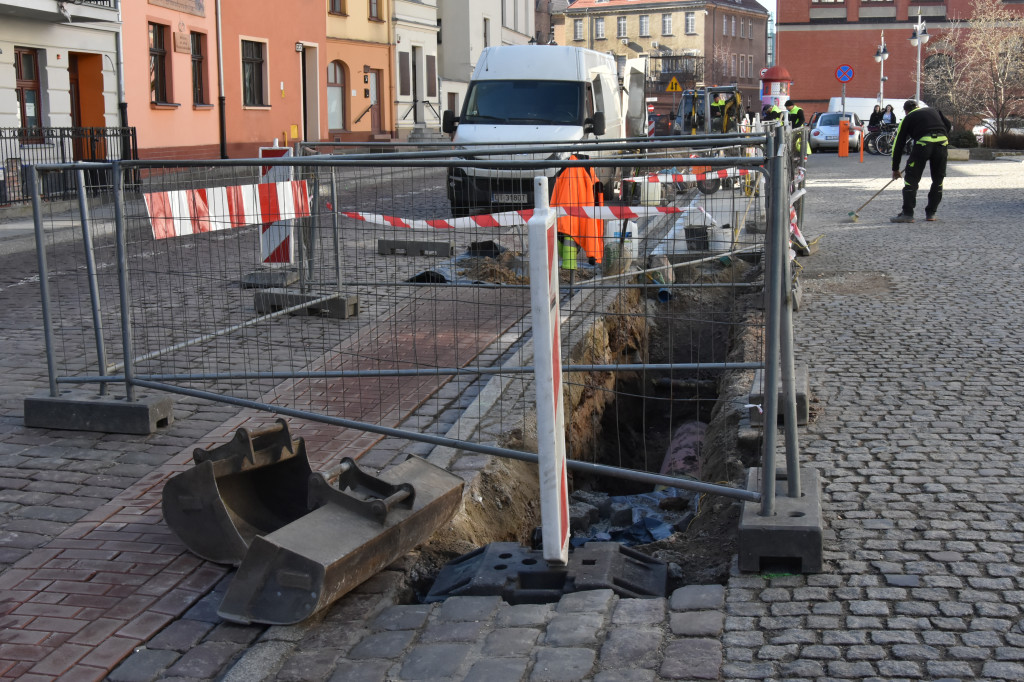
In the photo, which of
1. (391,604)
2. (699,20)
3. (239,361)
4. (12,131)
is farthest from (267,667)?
(699,20)

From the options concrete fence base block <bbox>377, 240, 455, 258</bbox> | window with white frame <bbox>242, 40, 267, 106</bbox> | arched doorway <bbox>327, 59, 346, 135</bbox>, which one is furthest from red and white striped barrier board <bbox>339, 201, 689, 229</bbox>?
arched doorway <bbox>327, 59, 346, 135</bbox>

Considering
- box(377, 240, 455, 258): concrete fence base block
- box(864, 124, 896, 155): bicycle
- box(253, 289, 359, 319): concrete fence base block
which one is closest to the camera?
box(253, 289, 359, 319): concrete fence base block

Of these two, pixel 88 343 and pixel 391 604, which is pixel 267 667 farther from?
pixel 88 343

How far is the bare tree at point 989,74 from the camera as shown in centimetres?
4019

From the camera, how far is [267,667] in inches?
137

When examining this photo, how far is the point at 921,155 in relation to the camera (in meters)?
16.1

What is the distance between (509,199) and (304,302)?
3800mm

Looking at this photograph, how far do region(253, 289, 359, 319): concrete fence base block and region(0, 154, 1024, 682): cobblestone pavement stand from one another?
2.36m

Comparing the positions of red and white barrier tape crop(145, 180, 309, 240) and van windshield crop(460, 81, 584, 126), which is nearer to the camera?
red and white barrier tape crop(145, 180, 309, 240)

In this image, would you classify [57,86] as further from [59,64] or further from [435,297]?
[435,297]

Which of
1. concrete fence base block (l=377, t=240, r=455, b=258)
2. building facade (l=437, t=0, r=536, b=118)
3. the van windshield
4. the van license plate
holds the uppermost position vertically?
building facade (l=437, t=0, r=536, b=118)

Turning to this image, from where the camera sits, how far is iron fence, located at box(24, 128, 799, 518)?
5.26m

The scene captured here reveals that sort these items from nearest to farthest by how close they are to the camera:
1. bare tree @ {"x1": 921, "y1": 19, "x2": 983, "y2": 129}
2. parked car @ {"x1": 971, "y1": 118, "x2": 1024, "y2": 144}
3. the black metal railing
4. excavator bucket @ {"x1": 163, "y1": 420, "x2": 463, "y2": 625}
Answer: excavator bucket @ {"x1": 163, "y1": 420, "x2": 463, "y2": 625}
the black metal railing
parked car @ {"x1": 971, "y1": 118, "x2": 1024, "y2": 144}
bare tree @ {"x1": 921, "y1": 19, "x2": 983, "y2": 129}

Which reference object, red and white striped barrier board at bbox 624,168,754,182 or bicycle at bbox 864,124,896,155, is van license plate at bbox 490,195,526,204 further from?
bicycle at bbox 864,124,896,155
